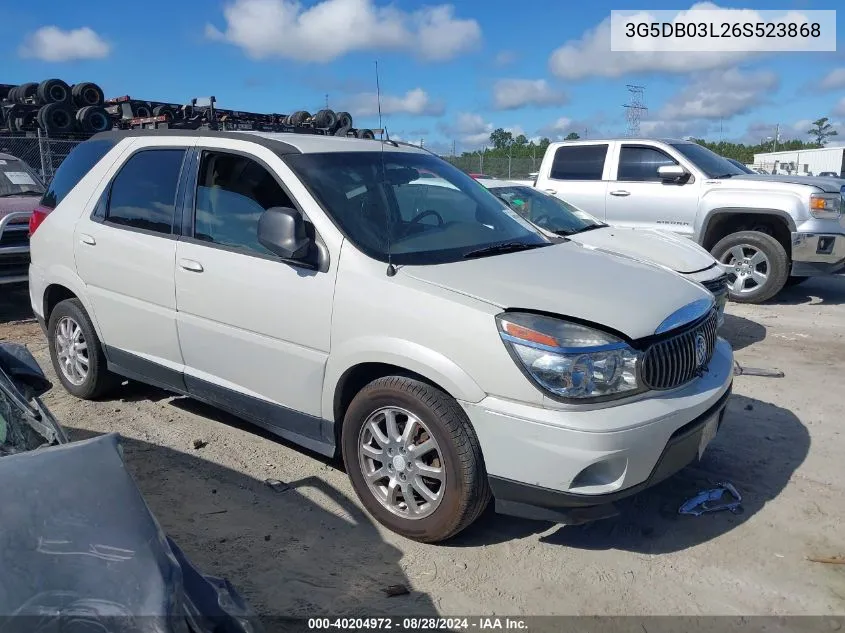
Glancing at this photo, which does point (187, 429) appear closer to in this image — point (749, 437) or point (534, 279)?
point (534, 279)

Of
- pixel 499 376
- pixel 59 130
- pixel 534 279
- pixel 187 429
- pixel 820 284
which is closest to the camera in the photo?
pixel 499 376

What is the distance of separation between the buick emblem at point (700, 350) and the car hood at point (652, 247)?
8.61 ft

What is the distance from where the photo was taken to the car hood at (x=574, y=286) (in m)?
3.00

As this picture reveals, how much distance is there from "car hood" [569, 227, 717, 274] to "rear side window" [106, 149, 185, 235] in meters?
3.35

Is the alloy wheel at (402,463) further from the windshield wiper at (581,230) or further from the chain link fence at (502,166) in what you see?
the chain link fence at (502,166)

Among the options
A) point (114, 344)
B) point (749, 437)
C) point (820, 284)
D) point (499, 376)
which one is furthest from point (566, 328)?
point (820, 284)

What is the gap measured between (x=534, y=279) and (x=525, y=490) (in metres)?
0.97

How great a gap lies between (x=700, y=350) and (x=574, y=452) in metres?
1.01

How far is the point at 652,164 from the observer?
9039 mm

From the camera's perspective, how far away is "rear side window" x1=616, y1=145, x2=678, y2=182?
29.5 ft

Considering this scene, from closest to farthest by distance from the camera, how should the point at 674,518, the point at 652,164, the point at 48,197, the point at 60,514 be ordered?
the point at 60,514
the point at 674,518
the point at 48,197
the point at 652,164

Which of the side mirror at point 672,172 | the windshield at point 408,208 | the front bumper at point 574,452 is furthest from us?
the side mirror at point 672,172

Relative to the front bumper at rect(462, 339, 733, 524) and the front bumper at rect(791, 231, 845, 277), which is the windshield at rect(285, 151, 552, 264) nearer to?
the front bumper at rect(462, 339, 733, 524)

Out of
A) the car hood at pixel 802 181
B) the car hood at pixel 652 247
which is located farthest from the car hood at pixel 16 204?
the car hood at pixel 802 181
